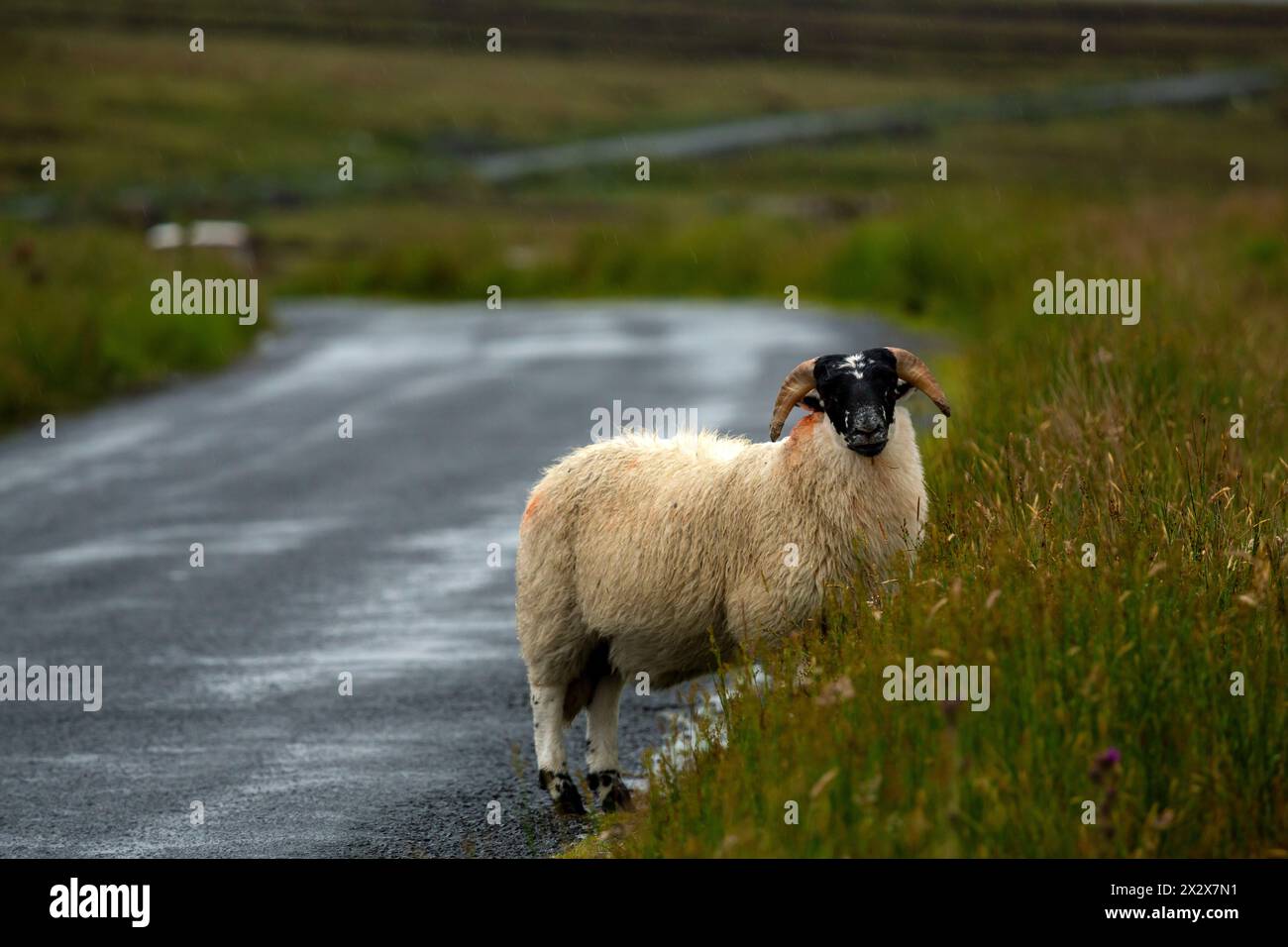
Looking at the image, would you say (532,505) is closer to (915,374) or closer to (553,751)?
(553,751)

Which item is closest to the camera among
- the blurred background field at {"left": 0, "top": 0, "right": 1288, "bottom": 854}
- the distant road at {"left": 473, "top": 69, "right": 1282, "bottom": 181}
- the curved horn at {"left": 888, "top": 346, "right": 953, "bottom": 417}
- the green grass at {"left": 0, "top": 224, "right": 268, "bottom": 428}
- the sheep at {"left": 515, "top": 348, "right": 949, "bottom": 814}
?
the blurred background field at {"left": 0, "top": 0, "right": 1288, "bottom": 854}

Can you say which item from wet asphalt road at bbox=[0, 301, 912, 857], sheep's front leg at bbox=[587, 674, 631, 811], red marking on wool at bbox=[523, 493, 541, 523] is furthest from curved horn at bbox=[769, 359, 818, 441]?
wet asphalt road at bbox=[0, 301, 912, 857]

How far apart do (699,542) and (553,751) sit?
3.30ft

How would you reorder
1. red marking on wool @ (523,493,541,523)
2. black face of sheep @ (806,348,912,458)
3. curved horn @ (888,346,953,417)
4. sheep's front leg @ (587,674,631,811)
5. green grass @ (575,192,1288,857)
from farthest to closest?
red marking on wool @ (523,493,541,523) < sheep's front leg @ (587,674,631,811) < curved horn @ (888,346,953,417) < black face of sheep @ (806,348,912,458) < green grass @ (575,192,1288,857)

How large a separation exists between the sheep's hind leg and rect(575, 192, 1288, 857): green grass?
58 cm

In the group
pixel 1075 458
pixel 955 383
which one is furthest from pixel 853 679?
pixel 955 383

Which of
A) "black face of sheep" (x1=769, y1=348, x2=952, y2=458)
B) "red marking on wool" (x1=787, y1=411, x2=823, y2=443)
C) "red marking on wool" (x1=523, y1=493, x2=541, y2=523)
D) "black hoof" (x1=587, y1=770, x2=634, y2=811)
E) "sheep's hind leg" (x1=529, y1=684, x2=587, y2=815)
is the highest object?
"black face of sheep" (x1=769, y1=348, x2=952, y2=458)

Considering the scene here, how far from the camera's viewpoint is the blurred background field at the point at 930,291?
6.29 m

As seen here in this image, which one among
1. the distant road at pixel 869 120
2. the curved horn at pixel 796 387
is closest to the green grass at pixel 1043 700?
the curved horn at pixel 796 387

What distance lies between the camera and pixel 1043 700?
639cm

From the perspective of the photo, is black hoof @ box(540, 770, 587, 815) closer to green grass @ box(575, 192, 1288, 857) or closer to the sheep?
the sheep

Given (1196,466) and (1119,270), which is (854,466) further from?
(1119,270)

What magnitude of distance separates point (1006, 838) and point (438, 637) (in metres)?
6.00

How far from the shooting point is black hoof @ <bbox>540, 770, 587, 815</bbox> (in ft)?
27.0
